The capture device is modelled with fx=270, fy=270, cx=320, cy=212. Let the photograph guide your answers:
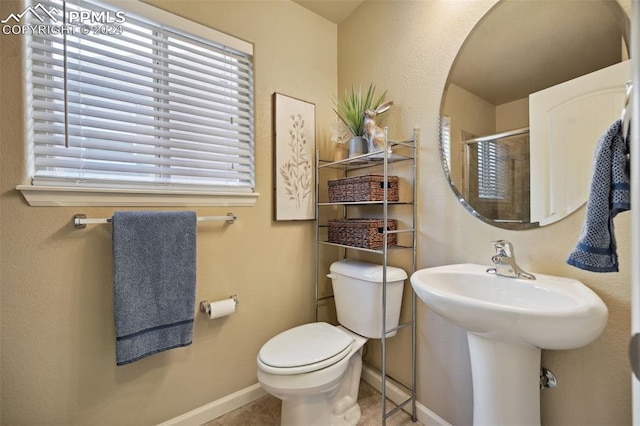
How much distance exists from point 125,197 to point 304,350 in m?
1.07

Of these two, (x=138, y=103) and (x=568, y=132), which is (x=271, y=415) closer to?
(x=138, y=103)

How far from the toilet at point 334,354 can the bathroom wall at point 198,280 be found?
0.33 meters

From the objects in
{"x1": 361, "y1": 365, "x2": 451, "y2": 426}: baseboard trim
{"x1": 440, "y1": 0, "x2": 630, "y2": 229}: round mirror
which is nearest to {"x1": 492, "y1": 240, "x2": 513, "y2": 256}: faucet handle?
{"x1": 440, "y1": 0, "x2": 630, "y2": 229}: round mirror

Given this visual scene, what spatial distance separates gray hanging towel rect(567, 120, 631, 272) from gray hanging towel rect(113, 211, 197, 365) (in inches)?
56.3

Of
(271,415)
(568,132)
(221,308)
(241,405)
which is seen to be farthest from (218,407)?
(568,132)

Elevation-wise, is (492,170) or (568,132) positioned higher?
(568,132)

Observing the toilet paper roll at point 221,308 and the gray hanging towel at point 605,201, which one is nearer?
the gray hanging towel at point 605,201

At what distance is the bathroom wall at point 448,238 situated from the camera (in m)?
0.86

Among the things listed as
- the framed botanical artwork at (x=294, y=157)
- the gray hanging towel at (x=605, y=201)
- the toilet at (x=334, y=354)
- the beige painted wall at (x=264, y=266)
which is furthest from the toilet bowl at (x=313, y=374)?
the gray hanging towel at (x=605, y=201)

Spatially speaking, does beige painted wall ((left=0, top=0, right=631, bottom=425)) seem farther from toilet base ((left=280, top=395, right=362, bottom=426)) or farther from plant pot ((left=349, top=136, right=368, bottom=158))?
toilet base ((left=280, top=395, right=362, bottom=426))

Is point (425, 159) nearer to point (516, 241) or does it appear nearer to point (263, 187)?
point (516, 241)

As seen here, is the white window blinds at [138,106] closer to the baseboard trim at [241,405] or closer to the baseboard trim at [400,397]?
the baseboard trim at [241,405]

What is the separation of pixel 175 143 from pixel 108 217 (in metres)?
0.46

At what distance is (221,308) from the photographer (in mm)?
1392
